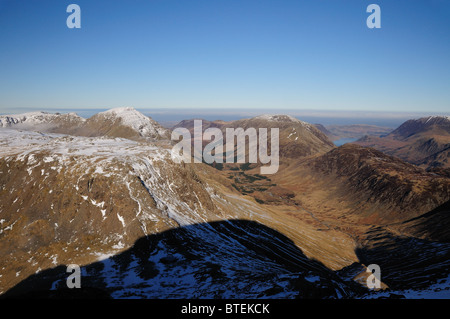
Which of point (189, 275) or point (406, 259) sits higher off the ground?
point (189, 275)

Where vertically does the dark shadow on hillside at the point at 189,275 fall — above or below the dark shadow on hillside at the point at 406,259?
above

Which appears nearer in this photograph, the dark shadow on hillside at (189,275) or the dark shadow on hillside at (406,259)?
the dark shadow on hillside at (189,275)

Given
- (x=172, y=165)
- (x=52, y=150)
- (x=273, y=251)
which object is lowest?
(x=273, y=251)

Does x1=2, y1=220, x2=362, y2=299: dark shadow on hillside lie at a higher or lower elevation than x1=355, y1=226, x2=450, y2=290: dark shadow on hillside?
higher

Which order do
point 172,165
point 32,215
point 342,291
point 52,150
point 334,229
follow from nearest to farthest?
1. point 342,291
2. point 32,215
3. point 52,150
4. point 172,165
5. point 334,229

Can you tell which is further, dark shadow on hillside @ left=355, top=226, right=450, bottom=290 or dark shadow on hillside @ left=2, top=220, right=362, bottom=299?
dark shadow on hillside @ left=355, top=226, right=450, bottom=290

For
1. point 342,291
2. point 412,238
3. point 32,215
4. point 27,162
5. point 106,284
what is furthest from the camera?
point 412,238
